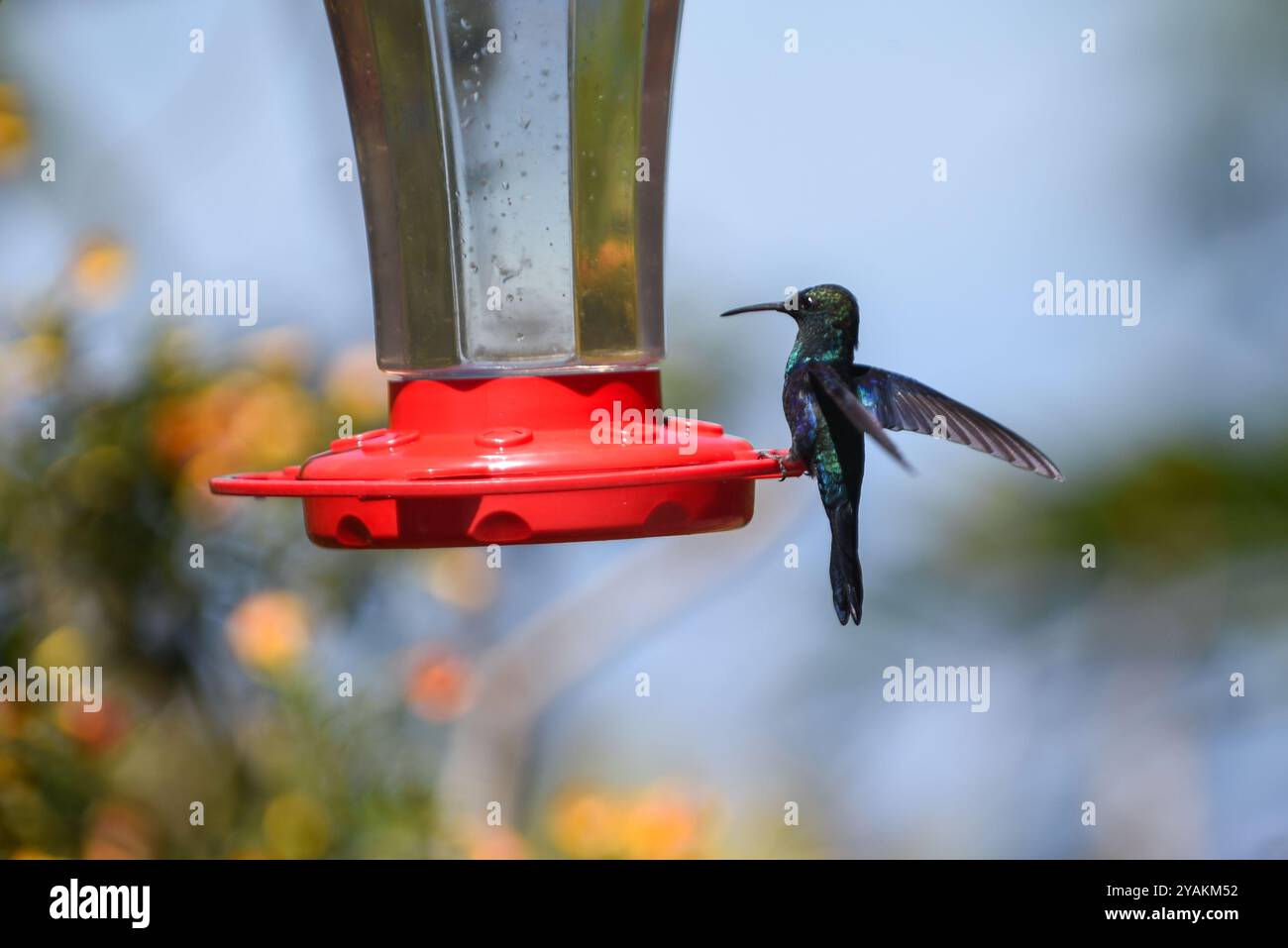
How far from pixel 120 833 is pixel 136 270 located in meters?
1.71

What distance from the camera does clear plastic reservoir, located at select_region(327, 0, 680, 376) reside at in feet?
9.37

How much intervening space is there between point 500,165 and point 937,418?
3.45ft

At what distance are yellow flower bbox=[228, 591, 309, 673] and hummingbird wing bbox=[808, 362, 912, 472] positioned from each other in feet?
6.17

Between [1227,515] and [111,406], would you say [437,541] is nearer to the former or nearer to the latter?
[111,406]

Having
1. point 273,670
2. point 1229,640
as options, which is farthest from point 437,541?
point 1229,640

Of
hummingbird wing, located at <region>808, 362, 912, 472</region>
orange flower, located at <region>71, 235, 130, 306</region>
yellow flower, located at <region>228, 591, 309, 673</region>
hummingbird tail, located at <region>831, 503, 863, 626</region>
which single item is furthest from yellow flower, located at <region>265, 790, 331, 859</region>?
hummingbird wing, located at <region>808, 362, 912, 472</region>

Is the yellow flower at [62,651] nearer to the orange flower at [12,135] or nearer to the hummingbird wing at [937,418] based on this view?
the orange flower at [12,135]

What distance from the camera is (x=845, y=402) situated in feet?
8.16

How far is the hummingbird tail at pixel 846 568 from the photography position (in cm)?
314

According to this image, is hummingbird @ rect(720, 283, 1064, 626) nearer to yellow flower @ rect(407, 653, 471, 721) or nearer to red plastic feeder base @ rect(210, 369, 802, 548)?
red plastic feeder base @ rect(210, 369, 802, 548)

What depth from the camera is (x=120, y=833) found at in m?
4.20

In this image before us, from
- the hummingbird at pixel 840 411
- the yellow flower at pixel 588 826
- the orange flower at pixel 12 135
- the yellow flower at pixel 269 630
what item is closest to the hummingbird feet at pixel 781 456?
the hummingbird at pixel 840 411

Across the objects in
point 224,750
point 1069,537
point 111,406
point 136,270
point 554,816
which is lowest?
point 554,816

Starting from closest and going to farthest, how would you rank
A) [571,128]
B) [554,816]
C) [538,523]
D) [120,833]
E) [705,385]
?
1. [538,523]
2. [571,128]
3. [120,833]
4. [554,816]
5. [705,385]
